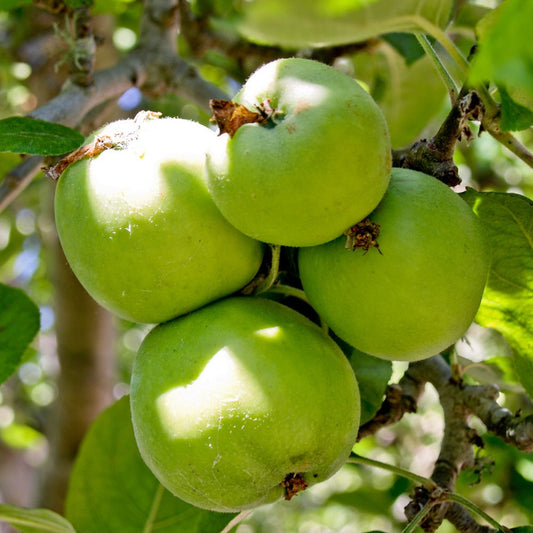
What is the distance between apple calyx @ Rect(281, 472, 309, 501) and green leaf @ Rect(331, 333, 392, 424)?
0.33m

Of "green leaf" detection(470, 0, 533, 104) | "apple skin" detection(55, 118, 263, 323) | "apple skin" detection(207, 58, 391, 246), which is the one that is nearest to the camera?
"green leaf" detection(470, 0, 533, 104)

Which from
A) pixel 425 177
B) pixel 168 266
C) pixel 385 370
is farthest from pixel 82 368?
pixel 425 177

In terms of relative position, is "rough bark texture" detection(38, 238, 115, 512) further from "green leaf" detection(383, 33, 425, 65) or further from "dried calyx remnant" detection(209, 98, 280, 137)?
"dried calyx remnant" detection(209, 98, 280, 137)

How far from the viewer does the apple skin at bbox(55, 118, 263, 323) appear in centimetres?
89

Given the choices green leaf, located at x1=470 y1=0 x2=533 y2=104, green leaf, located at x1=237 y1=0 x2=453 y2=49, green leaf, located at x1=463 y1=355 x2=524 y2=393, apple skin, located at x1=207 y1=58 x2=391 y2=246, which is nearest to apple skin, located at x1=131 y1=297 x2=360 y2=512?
apple skin, located at x1=207 y1=58 x2=391 y2=246

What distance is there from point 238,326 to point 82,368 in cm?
159

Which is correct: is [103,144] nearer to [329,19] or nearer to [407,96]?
[329,19]

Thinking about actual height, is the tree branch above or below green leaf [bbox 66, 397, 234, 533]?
above

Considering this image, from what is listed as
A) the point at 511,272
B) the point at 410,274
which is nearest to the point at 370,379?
the point at 511,272

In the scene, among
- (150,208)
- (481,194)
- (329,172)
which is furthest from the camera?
(481,194)

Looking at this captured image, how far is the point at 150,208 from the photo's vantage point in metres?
0.89

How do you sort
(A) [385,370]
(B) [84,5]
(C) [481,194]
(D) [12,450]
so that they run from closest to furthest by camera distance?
(C) [481,194] < (A) [385,370] < (B) [84,5] < (D) [12,450]

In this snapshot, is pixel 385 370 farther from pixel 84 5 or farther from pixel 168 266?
pixel 84 5

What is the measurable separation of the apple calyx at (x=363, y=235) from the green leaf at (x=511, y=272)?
11.6 inches
